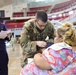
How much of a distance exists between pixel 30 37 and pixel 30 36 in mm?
11

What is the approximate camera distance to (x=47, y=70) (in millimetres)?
1636

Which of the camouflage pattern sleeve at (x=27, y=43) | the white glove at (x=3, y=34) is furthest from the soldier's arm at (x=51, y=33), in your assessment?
the white glove at (x=3, y=34)

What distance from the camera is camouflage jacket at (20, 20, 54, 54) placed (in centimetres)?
235

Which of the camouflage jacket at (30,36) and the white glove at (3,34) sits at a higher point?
the camouflage jacket at (30,36)

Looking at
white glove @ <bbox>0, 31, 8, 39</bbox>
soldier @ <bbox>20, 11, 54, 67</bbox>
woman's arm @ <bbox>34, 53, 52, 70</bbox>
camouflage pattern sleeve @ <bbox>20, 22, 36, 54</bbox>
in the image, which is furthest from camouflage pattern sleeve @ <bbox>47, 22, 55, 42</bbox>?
woman's arm @ <bbox>34, 53, 52, 70</bbox>

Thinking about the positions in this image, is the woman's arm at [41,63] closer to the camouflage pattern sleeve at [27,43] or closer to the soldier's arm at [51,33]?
the camouflage pattern sleeve at [27,43]

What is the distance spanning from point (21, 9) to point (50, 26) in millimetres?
17272

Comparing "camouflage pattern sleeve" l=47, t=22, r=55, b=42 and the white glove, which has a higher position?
"camouflage pattern sleeve" l=47, t=22, r=55, b=42

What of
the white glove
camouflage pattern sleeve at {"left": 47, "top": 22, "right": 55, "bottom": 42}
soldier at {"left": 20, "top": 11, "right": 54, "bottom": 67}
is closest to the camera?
soldier at {"left": 20, "top": 11, "right": 54, "bottom": 67}

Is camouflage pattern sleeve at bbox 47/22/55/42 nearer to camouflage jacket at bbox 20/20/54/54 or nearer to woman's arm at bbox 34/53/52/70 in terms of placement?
camouflage jacket at bbox 20/20/54/54

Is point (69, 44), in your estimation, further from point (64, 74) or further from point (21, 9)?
point (21, 9)

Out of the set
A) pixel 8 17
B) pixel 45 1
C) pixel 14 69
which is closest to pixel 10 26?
pixel 8 17

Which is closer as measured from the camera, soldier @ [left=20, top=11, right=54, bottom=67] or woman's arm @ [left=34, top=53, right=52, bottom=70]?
woman's arm @ [left=34, top=53, right=52, bottom=70]

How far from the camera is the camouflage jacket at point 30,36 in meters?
2.35
